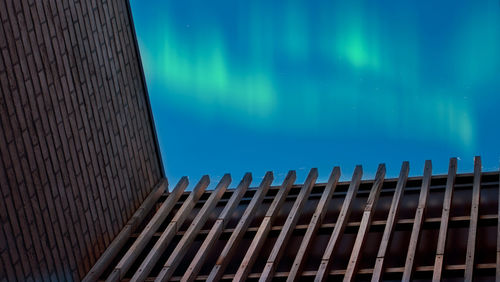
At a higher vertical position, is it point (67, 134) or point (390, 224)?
point (67, 134)

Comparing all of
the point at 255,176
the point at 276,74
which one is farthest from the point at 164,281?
the point at 276,74

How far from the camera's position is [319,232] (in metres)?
7.05

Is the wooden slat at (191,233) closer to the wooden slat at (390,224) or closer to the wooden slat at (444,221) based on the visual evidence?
the wooden slat at (390,224)

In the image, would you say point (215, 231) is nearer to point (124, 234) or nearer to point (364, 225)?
point (124, 234)

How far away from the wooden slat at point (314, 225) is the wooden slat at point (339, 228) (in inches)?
5.7

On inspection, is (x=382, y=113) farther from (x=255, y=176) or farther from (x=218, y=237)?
(x=218, y=237)

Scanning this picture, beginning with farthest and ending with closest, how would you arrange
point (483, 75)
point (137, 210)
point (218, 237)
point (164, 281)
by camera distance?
1. point (483, 75)
2. point (137, 210)
3. point (218, 237)
4. point (164, 281)

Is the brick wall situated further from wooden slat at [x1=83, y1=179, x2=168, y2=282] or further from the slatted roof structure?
the slatted roof structure

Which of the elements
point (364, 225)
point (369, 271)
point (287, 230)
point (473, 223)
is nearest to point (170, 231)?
point (287, 230)

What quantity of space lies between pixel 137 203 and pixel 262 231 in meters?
1.34

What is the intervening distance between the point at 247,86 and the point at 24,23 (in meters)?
3.17

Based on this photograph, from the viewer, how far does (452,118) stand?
27.8 feet

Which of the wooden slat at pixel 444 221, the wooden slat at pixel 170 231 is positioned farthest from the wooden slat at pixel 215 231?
the wooden slat at pixel 444 221

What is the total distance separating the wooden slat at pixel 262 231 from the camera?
6.42m
